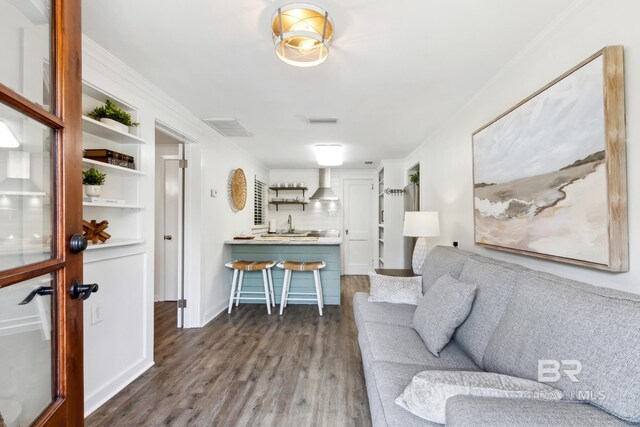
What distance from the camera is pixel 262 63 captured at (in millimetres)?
2021

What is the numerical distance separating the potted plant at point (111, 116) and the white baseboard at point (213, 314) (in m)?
2.32

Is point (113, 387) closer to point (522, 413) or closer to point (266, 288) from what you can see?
point (266, 288)

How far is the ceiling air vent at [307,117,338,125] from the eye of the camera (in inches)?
122

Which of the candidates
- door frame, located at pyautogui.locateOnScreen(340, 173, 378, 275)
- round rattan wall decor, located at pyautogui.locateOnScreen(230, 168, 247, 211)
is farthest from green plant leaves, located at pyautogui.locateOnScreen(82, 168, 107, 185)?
door frame, located at pyautogui.locateOnScreen(340, 173, 378, 275)

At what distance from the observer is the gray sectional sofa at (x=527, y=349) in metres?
0.81

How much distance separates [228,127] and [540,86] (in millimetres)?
3046

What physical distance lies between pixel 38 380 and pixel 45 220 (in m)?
0.49

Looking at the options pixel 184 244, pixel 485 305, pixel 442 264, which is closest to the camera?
pixel 485 305

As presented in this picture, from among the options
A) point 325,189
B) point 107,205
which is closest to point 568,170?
point 107,205

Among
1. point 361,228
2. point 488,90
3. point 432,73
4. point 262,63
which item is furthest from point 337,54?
point 361,228

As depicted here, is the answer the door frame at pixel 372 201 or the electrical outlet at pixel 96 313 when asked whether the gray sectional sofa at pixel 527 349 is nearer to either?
the electrical outlet at pixel 96 313

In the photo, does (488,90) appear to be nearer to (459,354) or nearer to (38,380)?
(459,354)

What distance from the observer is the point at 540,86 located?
173cm

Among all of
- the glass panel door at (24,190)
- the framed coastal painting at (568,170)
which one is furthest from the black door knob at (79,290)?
the framed coastal painting at (568,170)
